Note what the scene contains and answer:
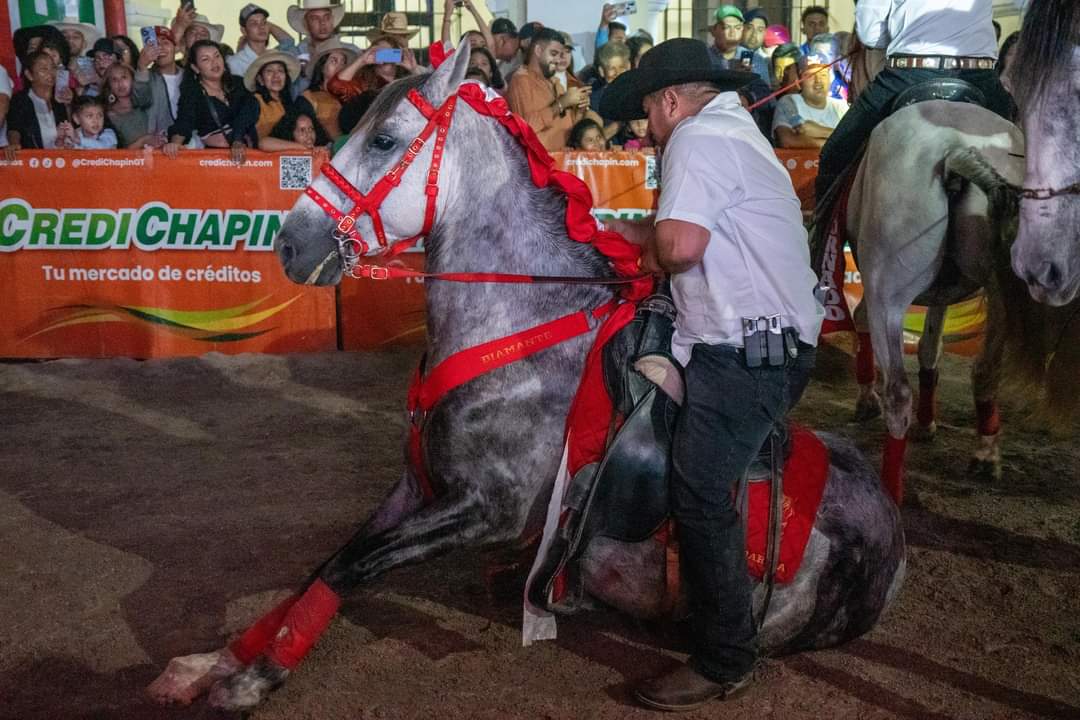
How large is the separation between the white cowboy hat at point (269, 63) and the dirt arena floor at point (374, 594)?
4.01m

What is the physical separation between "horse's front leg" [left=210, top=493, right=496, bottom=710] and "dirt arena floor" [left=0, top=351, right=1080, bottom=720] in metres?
0.11

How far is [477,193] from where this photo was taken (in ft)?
12.1

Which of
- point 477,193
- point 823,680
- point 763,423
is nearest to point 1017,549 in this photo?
point 823,680

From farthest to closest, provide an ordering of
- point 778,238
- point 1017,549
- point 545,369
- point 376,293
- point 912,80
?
1. point 376,293
2. point 912,80
3. point 1017,549
4. point 545,369
5. point 778,238

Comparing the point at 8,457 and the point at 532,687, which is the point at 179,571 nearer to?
the point at 532,687

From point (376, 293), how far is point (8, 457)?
11.3ft

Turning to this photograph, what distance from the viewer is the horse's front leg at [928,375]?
6.63 meters

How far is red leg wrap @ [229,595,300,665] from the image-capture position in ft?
11.8

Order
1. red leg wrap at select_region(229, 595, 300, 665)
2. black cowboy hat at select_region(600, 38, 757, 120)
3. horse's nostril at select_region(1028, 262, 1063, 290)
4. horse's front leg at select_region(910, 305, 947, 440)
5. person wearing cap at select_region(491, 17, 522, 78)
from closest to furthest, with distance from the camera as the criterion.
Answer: black cowboy hat at select_region(600, 38, 757, 120) < red leg wrap at select_region(229, 595, 300, 665) < horse's nostril at select_region(1028, 262, 1063, 290) < horse's front leg at select_region(910, 305, 947, 440) < person wearing cap at select_region(491, 17, 522, 78)

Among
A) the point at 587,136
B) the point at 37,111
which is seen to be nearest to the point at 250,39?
Answer: the point at 37,111

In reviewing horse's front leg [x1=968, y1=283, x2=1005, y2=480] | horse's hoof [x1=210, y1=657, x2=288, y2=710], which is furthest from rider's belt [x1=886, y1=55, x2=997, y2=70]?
horse's hoof [x1=210, y1=657, x2=288, y2=710]

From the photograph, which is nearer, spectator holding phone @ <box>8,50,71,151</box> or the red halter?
the red halter

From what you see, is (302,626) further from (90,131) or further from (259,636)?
(90,131)

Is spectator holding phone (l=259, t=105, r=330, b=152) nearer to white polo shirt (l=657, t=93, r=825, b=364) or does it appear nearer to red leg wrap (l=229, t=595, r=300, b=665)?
red leg wrap (l=229, t=595, r=300, b=665)
